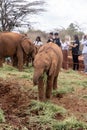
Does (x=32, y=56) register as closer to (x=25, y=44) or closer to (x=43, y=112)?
(x=25, y=44)

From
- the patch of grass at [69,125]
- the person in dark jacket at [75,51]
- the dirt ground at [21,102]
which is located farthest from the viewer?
the person in dark jacket at [75,51]

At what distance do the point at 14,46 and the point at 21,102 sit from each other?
25.7ft

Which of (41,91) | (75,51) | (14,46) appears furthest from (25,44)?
(41,91)

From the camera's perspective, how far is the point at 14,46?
682 inches

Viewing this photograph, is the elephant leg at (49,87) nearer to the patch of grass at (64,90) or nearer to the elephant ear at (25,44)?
the patch of grass at (64,90)

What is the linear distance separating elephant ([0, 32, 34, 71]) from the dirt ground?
4.72 m

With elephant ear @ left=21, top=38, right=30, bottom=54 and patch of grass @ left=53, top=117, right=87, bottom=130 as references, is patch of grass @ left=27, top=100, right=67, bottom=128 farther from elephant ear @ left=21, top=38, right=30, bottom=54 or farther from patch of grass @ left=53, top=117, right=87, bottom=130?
elephant ear @ left=21, top=38, right=30, bottom=54

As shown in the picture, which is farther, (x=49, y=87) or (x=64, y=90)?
(x=64, y=90)

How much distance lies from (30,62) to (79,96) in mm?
8233

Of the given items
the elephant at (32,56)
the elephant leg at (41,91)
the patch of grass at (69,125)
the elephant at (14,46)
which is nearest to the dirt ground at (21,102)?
the elephant leg at (41,91)

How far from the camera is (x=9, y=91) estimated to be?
10.8 metres

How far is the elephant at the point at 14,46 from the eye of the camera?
1719 cm

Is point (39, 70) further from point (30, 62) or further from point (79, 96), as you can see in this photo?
point (30, 62)

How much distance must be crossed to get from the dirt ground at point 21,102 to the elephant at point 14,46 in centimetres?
472
